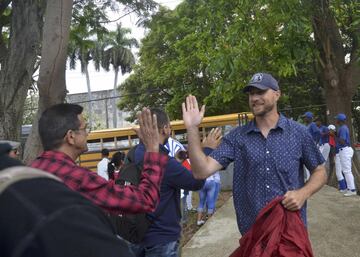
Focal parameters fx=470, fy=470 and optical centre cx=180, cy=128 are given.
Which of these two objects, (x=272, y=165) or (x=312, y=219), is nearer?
(x=272, y=165)

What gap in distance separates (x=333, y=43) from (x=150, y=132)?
30.6 ft

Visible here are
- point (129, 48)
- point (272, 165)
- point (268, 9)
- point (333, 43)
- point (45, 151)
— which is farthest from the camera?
point (129, 48)

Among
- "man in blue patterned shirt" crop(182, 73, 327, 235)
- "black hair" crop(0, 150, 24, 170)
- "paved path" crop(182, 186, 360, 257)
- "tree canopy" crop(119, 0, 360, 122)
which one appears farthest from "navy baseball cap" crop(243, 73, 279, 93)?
"tree canopy" crop(119, 0, 360, 122)

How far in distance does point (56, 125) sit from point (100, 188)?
1.46ft

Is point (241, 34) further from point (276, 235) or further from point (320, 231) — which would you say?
point (276, 235)

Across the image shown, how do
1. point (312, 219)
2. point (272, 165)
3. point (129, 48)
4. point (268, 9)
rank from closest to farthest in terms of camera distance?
point (272, 165)
point (312, 219)
point (268, 9)
point (129, 48)

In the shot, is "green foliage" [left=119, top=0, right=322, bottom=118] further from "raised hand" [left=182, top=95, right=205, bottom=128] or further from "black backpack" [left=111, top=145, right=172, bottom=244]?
"raised hand" [left=182, top=95, right=205, bottom=128]

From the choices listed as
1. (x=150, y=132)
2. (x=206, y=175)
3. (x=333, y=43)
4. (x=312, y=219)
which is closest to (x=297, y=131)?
(x=206, y=175)

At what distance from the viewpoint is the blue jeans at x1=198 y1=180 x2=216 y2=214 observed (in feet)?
27.2

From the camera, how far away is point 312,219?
25.1 feet

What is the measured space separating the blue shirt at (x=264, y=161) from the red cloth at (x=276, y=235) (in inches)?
5.6

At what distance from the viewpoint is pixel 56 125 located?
2357mm

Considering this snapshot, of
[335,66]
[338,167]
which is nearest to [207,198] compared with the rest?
[338,167]

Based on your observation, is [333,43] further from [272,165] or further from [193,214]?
[272,165]
